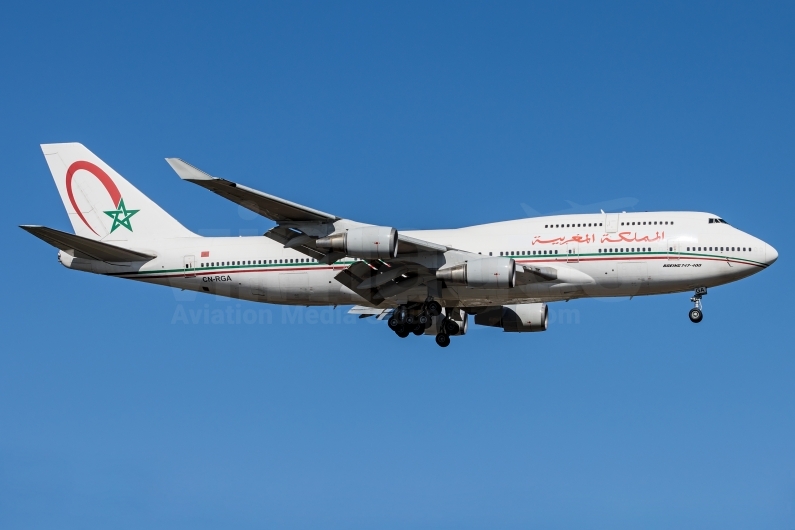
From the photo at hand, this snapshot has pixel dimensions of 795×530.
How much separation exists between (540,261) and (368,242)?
22.5 ft

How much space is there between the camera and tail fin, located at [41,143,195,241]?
4359 cm

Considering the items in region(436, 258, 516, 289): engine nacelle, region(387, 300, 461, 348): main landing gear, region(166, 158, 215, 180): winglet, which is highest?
region(166, 158, 215, 180): winglet

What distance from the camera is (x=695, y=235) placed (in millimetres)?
38406

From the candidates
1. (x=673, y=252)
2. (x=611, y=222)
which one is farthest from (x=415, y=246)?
(x=673, y=252)

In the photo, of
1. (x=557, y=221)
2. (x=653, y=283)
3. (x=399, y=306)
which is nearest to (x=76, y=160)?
(x=399, y=306)

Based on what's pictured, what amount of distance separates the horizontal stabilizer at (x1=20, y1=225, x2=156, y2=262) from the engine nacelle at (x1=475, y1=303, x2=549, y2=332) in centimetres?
1439

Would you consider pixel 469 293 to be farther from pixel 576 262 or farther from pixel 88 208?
pixel 88 208

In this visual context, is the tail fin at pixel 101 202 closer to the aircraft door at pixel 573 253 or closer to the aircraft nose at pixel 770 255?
the aircraft door at pixel 573 253

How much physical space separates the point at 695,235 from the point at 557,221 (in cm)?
508

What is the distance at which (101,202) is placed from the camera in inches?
1740

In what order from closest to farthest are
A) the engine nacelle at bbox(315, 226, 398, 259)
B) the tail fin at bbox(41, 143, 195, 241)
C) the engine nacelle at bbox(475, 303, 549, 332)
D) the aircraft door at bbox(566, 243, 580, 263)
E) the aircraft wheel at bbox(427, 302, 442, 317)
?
the engine nacelle at bbox(315, 226, 398, 259) < the aircraft door at bbox(566, 243, 580, 263) < the aircraft wheel at bbox(427, 302, 442, 317) < the tail fin at bbox(41, 143, 195, 241) < the engine nacelle at bbox(475, 303, 549, 332)

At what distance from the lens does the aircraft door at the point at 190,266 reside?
137 ft

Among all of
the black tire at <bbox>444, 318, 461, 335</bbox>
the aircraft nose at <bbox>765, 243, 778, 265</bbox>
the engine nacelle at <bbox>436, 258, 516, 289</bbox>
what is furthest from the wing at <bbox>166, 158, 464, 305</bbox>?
the aircraft nose at <bbox>765, 243, 778, 265</bbox>

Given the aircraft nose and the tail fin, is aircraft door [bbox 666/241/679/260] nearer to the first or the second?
the aircraft nose
